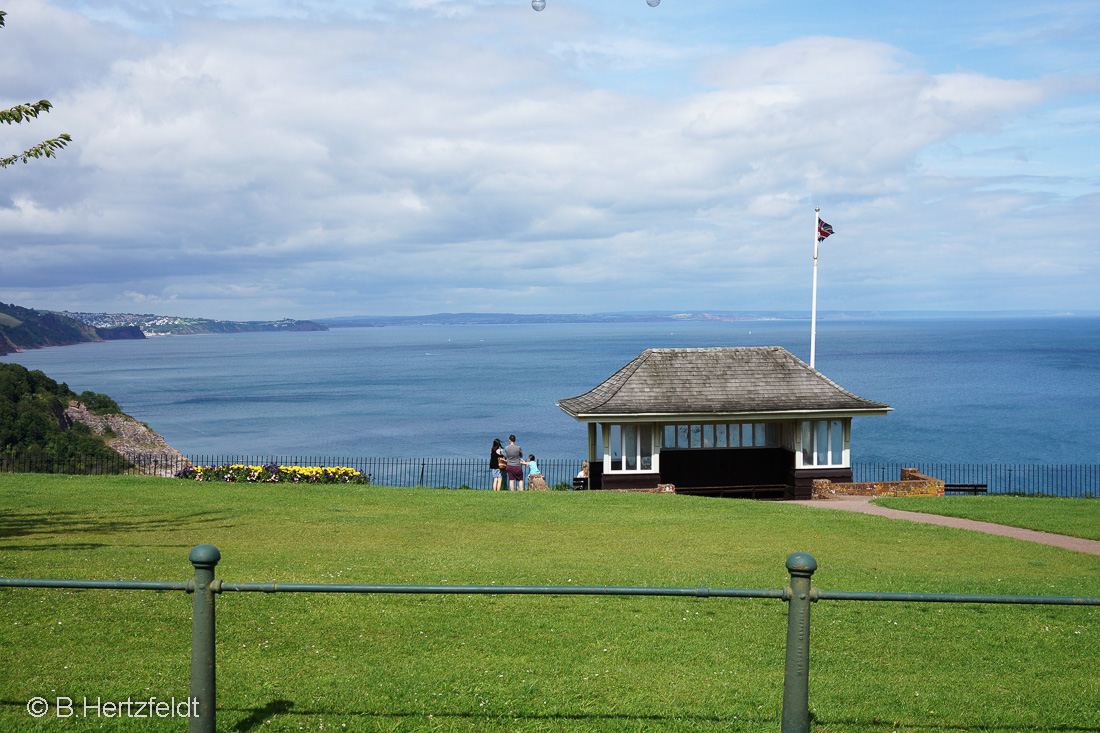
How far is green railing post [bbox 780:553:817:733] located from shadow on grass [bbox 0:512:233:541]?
13.9m

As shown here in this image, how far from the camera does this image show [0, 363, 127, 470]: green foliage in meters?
41.9

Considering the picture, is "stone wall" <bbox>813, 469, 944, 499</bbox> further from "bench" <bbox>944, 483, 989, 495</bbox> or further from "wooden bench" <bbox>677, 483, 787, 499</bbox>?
"bench" <bbox>944, 483, 989, 495</bbox>

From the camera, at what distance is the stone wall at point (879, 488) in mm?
26594

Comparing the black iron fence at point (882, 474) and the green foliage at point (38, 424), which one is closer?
the green foliage at point (38, 424)

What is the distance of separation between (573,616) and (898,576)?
18.8ft

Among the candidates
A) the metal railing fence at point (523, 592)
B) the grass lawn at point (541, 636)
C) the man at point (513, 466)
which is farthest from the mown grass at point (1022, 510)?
the metal railing fence at point (523, 592)

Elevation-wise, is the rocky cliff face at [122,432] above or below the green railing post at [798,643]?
below

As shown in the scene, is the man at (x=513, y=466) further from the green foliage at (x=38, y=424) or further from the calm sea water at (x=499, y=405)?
the calm sea water at (x=499, y=405)

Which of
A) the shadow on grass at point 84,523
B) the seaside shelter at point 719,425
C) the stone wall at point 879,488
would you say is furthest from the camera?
the stone wall at point 879,488

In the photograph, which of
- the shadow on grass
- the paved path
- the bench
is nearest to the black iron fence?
the bench

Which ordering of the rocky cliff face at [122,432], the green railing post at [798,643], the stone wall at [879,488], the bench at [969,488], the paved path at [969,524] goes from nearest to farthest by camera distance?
1. the green railing post at [798,643]
2. the paved path at [969,524]
3. the stone wall at [879,488]
4. the bench at [969,488]
5. the rocky cliff face at [122,432]

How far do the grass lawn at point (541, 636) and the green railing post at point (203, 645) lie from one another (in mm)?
1048

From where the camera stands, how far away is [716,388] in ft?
89.0

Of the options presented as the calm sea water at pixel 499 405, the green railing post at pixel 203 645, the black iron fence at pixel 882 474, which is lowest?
the black iron fence at pixel 882 474
